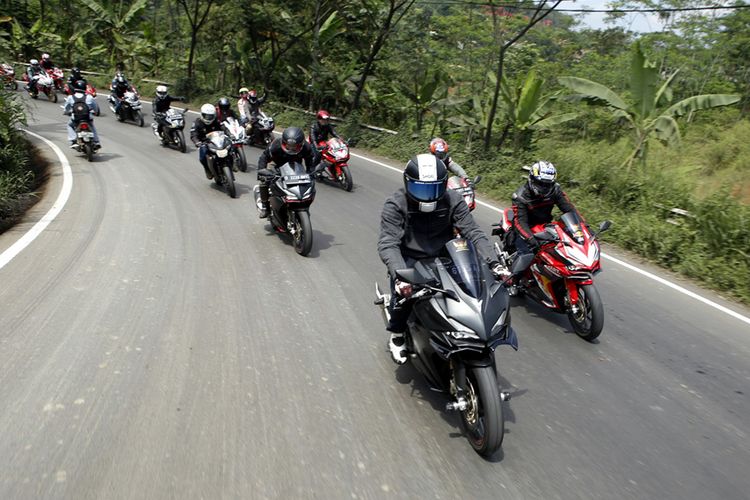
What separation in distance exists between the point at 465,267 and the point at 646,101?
1146cm

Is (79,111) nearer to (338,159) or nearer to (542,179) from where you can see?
(338,159)

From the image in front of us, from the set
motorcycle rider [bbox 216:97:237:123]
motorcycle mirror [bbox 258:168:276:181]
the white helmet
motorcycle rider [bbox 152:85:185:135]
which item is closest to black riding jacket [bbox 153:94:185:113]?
motorcycle rider [bbox 152:85:185:135]

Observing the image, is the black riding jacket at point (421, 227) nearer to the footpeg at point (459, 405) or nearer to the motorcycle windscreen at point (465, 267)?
the motorcycle windscreen at point (465, 267)

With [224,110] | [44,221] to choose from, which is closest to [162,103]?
[224,110]

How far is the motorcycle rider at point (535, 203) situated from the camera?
6.45 meters

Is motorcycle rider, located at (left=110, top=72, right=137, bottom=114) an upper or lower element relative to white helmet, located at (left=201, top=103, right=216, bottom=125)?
lower

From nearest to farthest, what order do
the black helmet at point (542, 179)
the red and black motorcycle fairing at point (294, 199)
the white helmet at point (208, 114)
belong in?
the black helmet at point (542, 179), the red and black motorcycle fairing at point (294, 199), the white helmet at point (208, 114)

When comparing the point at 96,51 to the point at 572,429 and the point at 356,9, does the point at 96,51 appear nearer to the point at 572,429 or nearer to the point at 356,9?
the point at 356,9

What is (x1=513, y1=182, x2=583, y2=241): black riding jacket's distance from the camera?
659cm

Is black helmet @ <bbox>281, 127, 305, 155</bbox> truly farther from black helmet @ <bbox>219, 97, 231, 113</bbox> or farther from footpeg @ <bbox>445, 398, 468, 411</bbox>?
black helmet @ <bbox>219, 97, 231, 113</bbox>

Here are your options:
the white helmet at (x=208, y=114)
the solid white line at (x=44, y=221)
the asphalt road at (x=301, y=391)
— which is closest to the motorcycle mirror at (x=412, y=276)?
the asphalt road at (x=301, y=391)

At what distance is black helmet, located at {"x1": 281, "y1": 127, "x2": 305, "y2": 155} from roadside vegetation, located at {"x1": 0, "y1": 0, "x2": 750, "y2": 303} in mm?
5869

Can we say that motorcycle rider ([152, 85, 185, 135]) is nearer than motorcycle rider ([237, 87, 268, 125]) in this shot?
Yes

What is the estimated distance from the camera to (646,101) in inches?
509
